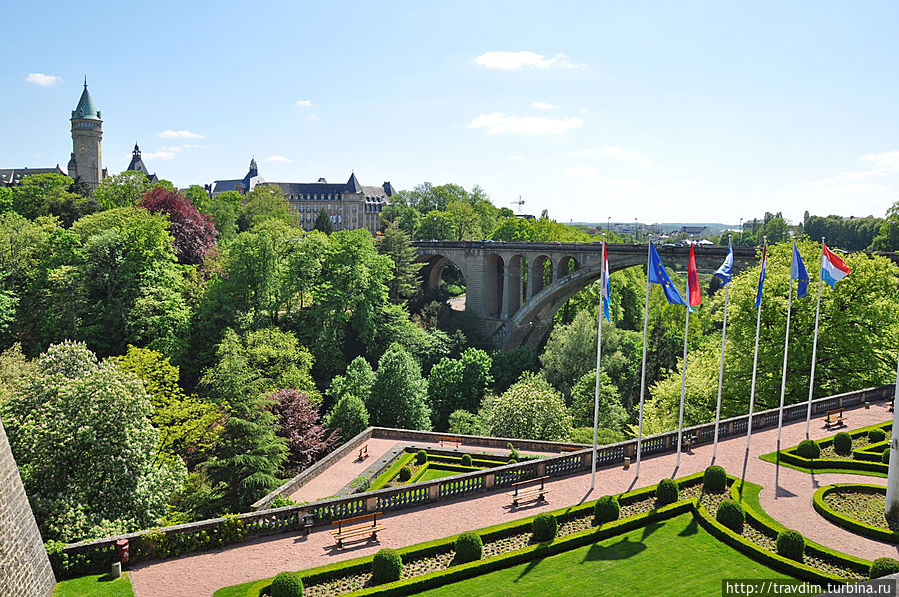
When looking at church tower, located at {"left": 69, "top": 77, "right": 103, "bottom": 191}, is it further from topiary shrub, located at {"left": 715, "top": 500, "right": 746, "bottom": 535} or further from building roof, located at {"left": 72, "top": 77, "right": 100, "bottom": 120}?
topiary shrub, located at {"left": 715, "top": 500, "right": 746, "bottom": 535}

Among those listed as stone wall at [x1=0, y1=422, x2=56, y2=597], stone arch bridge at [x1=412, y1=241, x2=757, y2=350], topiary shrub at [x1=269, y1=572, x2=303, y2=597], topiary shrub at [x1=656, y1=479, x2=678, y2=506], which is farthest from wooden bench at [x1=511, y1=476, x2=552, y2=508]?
stone arch bridge at [x1=412, y1=241, x2=757, y2=350]

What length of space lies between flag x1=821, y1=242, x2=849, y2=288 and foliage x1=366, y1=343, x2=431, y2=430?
77.4 ft

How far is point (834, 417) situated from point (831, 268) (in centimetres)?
789

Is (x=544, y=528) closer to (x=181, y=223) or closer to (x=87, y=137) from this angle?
(x=181, y=223)

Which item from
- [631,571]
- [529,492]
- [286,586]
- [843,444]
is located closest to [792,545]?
[631,571]

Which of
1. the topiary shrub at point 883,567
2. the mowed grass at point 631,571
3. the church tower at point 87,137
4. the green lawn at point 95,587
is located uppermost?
the church tower at point 87,137

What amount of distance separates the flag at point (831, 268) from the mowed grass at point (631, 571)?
995 centimetres

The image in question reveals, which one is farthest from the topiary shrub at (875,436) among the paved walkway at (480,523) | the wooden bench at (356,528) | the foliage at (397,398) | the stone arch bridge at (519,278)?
the stone arch bridge at (519,278)

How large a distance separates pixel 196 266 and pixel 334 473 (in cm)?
3066

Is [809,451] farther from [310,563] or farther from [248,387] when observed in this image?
[248,387]

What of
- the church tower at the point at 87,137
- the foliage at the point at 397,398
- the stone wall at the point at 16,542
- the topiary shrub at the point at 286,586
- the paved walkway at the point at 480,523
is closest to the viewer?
the stone wall at the point at 16,542

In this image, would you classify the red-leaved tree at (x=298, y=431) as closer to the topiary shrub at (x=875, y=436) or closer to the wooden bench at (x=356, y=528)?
the wooden bench at (x=356, y=528)

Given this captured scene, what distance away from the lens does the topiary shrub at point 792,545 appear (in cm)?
1573

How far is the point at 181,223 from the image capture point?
184ft
